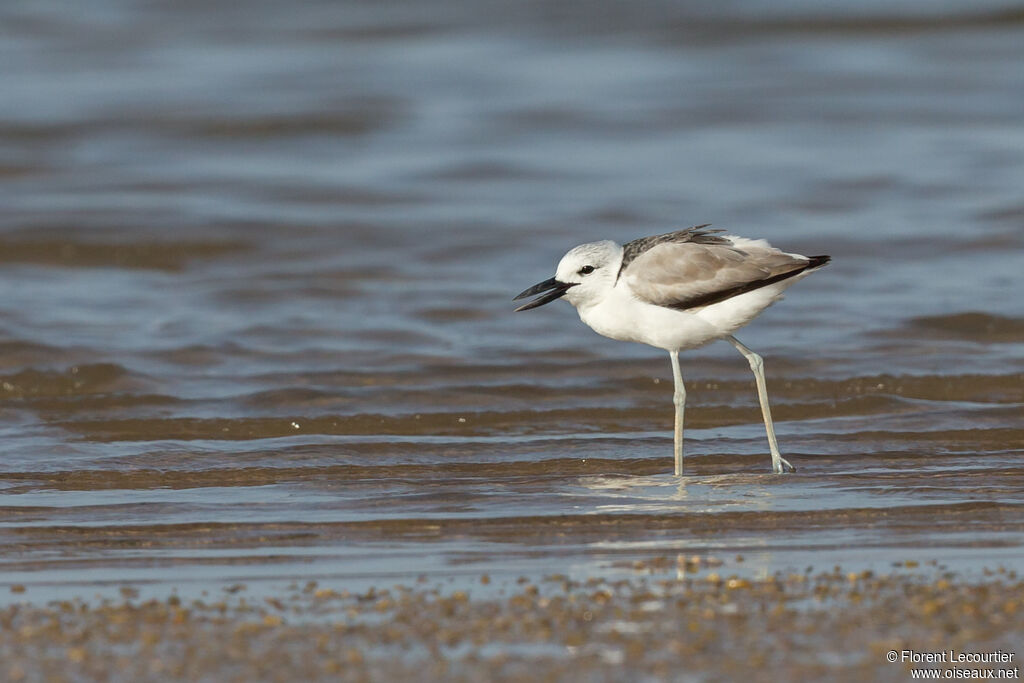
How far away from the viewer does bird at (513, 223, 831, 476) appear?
789cm

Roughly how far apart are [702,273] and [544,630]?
3.61m

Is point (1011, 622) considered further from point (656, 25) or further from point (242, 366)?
point (656, 25)

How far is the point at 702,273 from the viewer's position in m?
7.92

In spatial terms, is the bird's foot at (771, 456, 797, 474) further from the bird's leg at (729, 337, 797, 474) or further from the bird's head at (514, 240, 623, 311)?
the bird's head at (514, 240, 623, 311)

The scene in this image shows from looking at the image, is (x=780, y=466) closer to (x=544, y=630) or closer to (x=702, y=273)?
(x=702, y=273)

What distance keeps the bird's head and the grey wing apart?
0.38 feet

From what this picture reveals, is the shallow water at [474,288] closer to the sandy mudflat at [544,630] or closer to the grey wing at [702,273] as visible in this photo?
the sandy mudflat at [544,630]

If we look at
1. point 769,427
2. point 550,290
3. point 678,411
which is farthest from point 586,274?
point 769,427

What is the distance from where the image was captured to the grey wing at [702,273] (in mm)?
7871

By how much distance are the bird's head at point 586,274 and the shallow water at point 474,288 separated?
1029 mm

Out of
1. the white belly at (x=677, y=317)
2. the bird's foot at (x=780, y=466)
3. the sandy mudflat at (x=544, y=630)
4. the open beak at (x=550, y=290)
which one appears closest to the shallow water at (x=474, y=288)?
the bird's foot at (x=780, y=466)

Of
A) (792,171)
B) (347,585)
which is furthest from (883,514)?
(792,171)

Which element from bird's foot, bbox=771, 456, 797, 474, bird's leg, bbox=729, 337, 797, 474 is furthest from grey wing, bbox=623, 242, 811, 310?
bird's foot, bbox=771, 456, 797, 474

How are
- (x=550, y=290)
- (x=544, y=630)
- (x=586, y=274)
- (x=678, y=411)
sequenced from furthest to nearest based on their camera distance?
1. (x=678, y=411)
2. (x=550, y=290)
3. (x=586, y=274)
4. (x=544, y=630)
